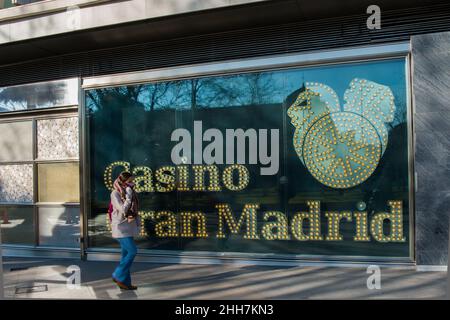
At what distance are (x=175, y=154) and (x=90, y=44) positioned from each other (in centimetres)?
296

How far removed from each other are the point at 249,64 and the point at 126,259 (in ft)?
13.7

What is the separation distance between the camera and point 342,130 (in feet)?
24.8

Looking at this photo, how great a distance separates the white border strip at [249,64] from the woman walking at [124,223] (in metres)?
2.90

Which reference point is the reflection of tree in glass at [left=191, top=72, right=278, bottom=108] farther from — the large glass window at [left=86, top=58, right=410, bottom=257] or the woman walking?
the woman walking

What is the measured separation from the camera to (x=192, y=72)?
27.3 feet

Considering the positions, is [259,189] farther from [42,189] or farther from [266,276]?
[42,189]

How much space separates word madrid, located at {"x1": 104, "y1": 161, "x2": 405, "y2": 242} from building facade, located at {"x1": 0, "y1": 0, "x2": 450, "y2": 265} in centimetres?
2

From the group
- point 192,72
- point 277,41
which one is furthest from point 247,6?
point 192,72

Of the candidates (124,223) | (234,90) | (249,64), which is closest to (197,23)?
(249,64)

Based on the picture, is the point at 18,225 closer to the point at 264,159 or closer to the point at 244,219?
the point at 244,219

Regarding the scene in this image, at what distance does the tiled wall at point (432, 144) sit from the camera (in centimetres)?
690

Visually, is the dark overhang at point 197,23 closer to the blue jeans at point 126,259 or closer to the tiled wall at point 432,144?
the tiled wall at point 432,144

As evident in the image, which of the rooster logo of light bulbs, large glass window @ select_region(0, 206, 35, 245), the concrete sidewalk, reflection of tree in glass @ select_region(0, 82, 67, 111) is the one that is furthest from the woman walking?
large glass window @ select_region(0, 206, 35, 245)

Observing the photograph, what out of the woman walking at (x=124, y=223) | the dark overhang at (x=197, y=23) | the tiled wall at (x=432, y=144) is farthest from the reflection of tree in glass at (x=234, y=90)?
the woman walking at (x=124, y=223)
